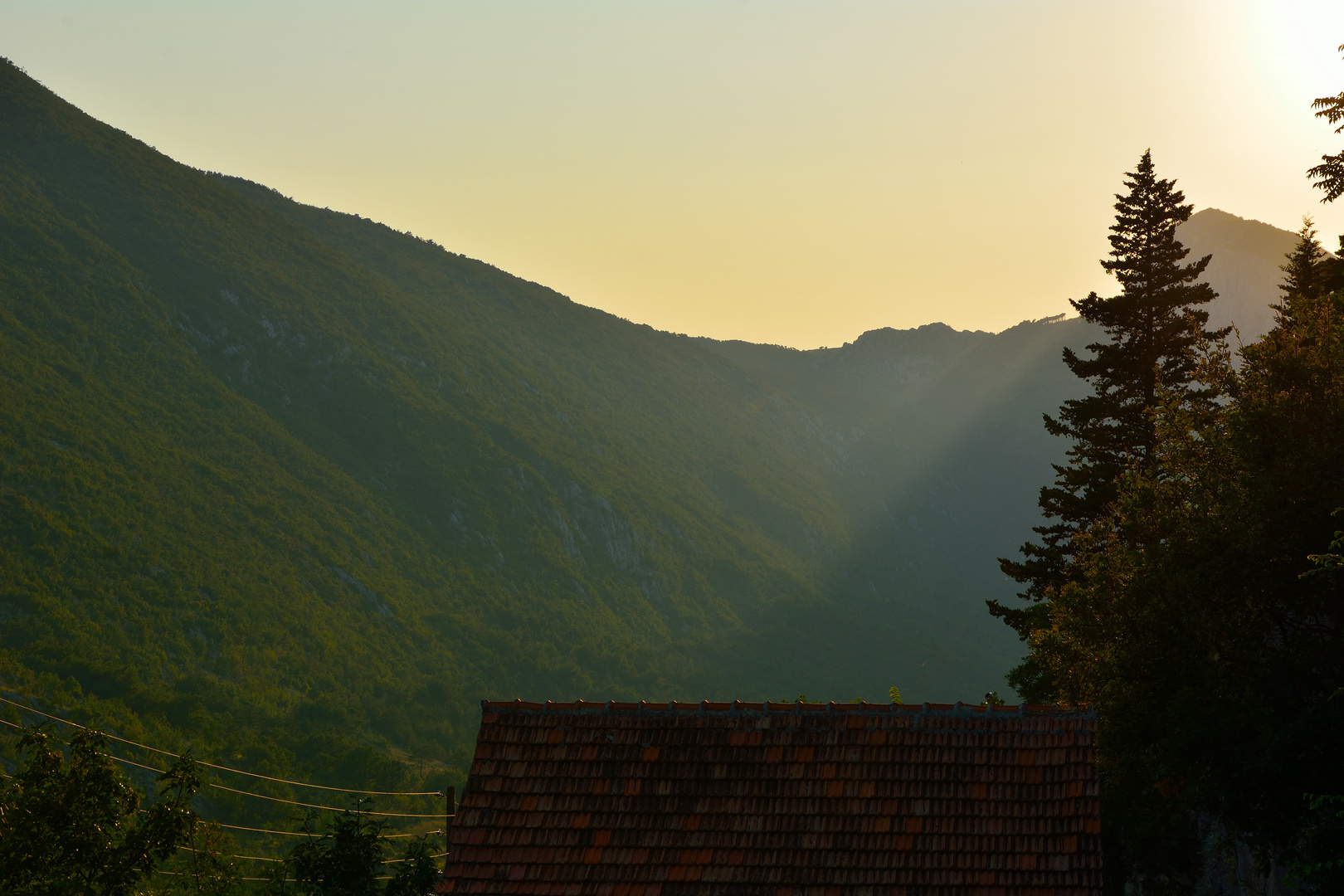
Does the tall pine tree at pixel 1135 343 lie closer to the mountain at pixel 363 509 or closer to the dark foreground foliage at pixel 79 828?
the dark foreground foliage at pixel 79 828

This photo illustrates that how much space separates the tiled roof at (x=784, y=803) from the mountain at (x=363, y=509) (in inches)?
2126

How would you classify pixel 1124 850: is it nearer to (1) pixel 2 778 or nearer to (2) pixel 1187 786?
(2) pixel 1187 786

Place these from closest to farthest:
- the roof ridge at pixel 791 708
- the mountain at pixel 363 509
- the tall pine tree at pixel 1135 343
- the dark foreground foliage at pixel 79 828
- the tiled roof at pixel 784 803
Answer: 1. the tiled roof at pixel 784 803
2. the roof ridge at pixel 791 708
3. the dark foreground foliage at pixel 79 828
4. the tall pine tree at pixel 1135 343
5. the mountain at pixel 363 509

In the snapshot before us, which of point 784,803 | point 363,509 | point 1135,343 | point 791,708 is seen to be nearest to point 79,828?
point 784,803

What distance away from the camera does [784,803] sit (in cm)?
1606

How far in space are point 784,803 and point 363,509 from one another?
98854 millimetres

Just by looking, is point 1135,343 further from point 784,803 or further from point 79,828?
A: point 79,828

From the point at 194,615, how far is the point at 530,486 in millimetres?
55354

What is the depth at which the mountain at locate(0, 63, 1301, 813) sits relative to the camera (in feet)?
248

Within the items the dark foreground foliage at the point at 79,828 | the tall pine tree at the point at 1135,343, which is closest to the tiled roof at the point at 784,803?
the dark foreground foliage at the point at 79,828

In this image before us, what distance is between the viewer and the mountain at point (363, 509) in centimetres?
7550

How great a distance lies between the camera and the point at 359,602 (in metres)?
95.3

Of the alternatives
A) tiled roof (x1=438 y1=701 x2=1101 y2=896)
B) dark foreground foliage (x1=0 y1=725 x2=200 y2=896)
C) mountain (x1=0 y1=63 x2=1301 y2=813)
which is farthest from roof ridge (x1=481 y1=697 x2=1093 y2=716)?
mountain (x1=0 y1=63 x2=1301 y2=813)

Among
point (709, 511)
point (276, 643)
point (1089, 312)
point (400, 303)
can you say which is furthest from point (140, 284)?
point (1089, 312)
